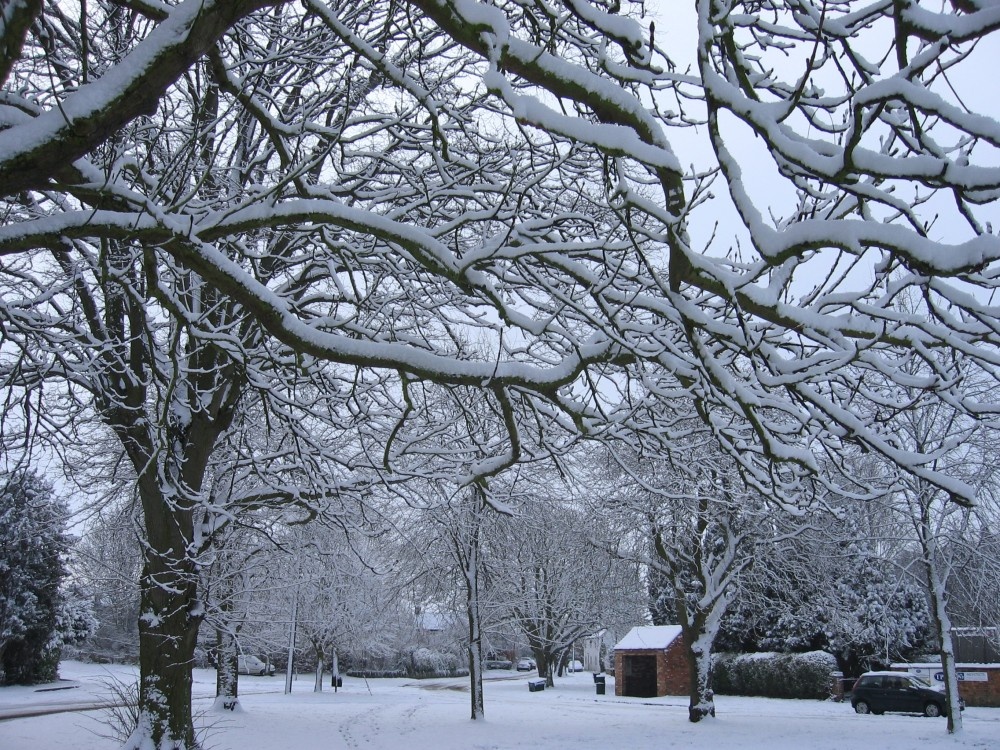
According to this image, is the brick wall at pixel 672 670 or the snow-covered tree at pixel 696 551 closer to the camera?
the snow-covered tree at pixel 696 551

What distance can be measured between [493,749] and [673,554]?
8094 mm

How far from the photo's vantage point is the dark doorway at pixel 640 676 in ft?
96.3

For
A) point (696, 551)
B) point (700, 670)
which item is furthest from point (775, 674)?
point (696, 551)

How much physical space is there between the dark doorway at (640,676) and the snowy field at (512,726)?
13.5 ft

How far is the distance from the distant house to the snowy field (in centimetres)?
366

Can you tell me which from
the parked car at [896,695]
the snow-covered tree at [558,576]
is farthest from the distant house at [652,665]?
the parked car at [896,695]

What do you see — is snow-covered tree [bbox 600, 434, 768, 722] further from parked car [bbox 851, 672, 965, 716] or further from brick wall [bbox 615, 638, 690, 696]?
brick wall [bbox 615, 638, 690, 696]

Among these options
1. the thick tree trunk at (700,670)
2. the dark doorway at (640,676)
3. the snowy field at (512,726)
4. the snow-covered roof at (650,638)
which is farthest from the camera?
the dark doorway at (640,676)

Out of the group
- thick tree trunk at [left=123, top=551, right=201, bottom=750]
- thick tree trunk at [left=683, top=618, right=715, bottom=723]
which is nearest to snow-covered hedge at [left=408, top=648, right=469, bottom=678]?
thick tree trunk at [left=683, top=618, right=715, bottom=723]

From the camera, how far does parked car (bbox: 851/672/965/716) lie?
20.4 metres

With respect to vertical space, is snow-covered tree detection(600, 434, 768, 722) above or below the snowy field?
above

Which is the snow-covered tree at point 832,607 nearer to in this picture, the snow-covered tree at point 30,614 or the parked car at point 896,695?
the parked car at point 896,695

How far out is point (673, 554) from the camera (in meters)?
19.4

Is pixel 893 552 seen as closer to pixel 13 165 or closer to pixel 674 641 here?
pixel 674 641
